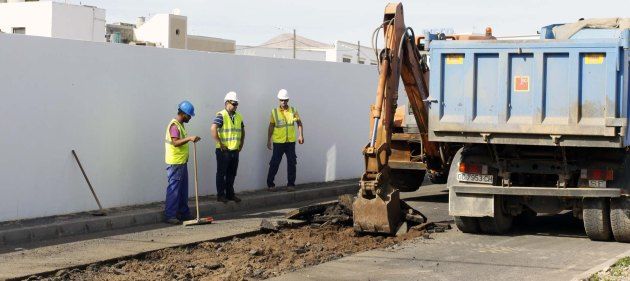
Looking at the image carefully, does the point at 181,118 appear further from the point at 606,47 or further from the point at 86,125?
the point at 606,47

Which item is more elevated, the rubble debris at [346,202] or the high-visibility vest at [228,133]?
the high-visibility vest at [228,133]

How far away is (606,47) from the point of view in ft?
35.9

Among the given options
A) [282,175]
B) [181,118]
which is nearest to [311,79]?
[282,175]

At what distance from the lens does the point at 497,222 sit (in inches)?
480

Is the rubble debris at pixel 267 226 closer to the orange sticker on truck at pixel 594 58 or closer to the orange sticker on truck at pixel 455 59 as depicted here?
the orange sticker on truck at pixel 455 59

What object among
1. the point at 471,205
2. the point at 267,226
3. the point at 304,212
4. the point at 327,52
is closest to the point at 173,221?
the point at 267,226

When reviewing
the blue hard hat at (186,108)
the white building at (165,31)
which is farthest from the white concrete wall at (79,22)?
the blue hard hat at (186,108)

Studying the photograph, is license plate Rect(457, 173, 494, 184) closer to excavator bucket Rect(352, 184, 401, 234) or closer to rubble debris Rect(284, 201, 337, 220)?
excavator bucket Rect(352, 184, 401, 234)

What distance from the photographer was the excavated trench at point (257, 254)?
30.9 ft

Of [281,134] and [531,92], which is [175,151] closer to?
[281,134]

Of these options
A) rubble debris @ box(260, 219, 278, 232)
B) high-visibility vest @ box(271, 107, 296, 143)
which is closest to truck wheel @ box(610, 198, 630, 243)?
rubble debris @ box(260, 219, 278, 232)

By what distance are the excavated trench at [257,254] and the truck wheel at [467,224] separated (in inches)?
12.1

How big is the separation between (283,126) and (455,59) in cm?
553

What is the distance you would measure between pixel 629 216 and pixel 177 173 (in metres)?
6.07
